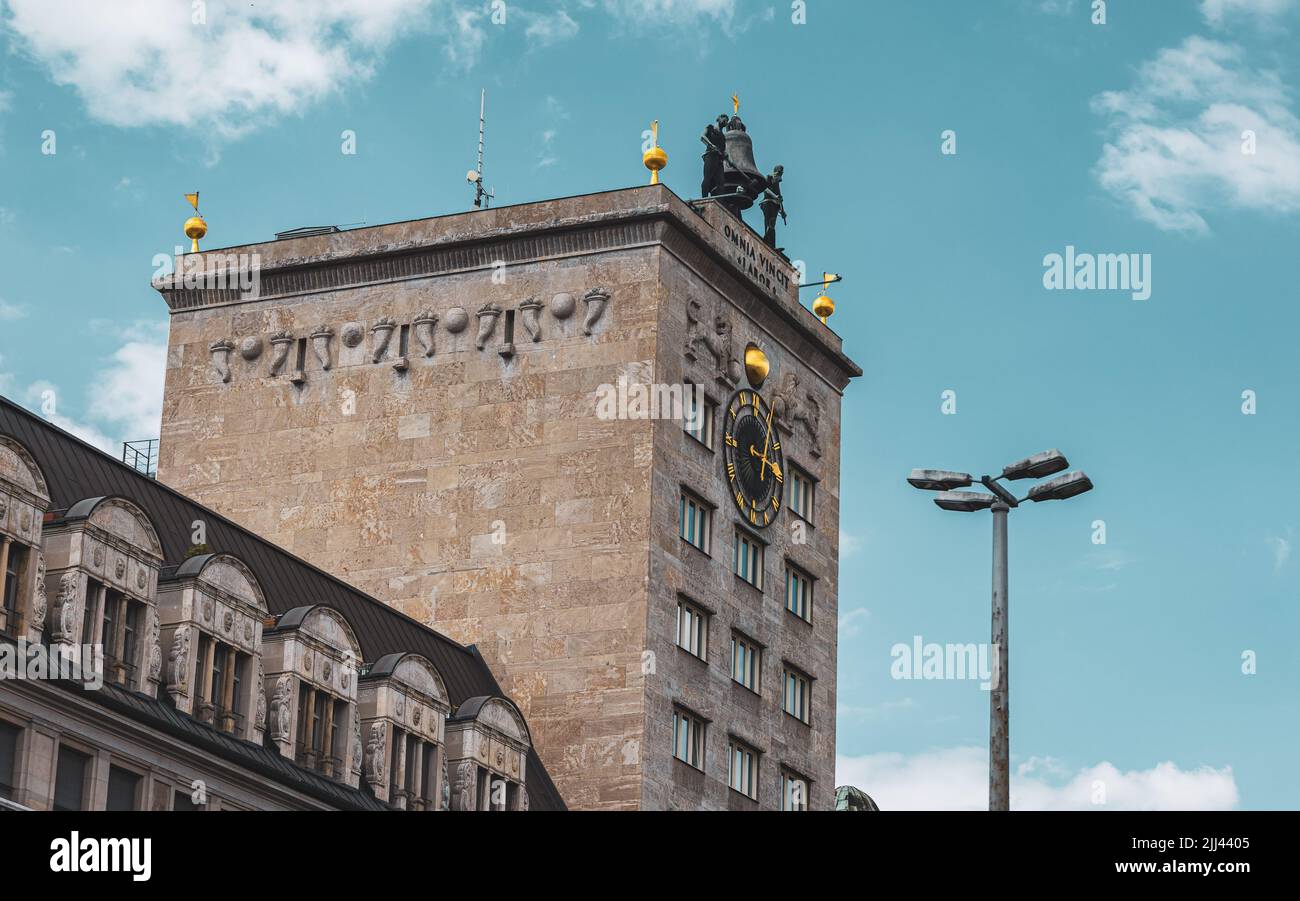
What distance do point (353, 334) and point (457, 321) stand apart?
3.77 m

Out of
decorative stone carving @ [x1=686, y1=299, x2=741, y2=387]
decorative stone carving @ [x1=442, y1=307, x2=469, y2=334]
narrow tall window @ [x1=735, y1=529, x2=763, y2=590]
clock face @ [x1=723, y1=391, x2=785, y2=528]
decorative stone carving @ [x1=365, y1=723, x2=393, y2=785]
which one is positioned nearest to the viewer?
decorative stone carving @ [x1=365, y1=723, x2=393, y2=785]

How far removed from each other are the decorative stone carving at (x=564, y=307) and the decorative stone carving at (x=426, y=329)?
4122 millimetres

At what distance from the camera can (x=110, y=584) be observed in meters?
57.3

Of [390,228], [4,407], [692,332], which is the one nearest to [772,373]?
[692,332]

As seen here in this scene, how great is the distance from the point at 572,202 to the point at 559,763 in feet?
57.0

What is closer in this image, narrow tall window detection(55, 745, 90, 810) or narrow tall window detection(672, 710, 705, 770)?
narrow tall window detection(55, 745, 90, 810)

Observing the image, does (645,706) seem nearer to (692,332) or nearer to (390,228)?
(692,332)

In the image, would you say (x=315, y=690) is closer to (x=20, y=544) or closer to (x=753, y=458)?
(x=20, y=544)

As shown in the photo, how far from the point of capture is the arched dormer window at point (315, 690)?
62.8m

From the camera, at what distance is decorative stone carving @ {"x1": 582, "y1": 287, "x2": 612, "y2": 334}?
260ft

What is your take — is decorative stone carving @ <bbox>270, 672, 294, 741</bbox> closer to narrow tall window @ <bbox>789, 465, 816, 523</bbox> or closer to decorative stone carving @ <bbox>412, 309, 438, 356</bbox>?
decorative stone carving @ <bbox>412, 309, 438, 356</bbox>

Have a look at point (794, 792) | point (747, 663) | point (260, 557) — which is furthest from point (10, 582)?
point (794, 792)

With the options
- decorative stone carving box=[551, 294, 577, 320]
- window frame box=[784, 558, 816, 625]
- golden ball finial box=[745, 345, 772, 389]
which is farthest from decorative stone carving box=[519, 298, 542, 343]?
window frame box=[784, 558, 816, 625]

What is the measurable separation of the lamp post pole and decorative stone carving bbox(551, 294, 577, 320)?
37.5 metres
